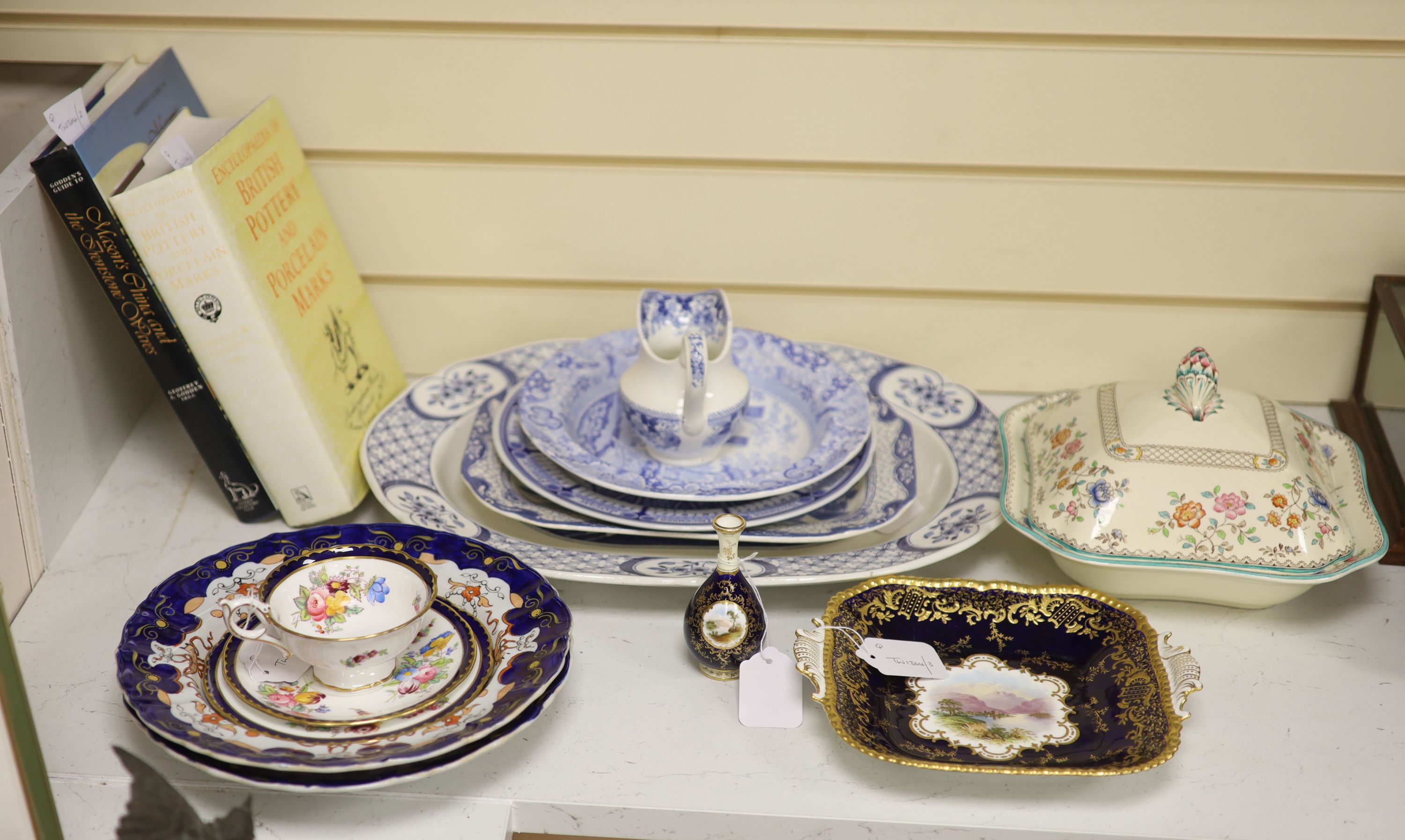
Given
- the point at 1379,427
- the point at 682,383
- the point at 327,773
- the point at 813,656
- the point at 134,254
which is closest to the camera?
the point at 327,773

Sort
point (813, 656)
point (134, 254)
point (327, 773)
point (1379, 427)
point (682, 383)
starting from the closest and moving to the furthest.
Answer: point (327, 773) < point (813, 656) < point (134, 254) < point (682, 383) < point (1379, 427)

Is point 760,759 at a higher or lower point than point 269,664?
lower

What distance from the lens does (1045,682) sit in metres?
0.93

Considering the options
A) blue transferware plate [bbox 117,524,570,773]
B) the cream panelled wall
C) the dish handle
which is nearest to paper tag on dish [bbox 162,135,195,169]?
the cream panelled wall

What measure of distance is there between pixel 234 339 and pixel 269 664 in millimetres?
322

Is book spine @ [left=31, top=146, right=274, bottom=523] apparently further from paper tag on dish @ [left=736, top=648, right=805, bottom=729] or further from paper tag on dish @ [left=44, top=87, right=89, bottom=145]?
paper tag on dish @ [left=736, top=648, right=805, bottom=729]

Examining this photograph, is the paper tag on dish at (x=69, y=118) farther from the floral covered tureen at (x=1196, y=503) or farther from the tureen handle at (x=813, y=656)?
the floral covered tureen at (x=1196, y=503)

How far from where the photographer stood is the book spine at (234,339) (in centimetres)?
98

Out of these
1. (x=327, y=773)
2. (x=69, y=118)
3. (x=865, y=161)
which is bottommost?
(x=327, y=773)


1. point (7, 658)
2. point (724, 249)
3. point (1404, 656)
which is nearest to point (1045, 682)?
point (1404, 656)

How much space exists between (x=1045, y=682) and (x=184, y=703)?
26.9 inches

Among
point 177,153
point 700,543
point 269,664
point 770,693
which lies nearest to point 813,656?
point 770,693

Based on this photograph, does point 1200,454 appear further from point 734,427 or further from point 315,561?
point 315,561

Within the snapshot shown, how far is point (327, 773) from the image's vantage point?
0.78 m
